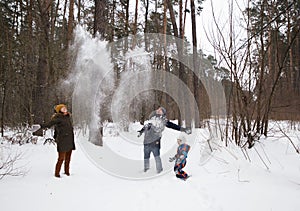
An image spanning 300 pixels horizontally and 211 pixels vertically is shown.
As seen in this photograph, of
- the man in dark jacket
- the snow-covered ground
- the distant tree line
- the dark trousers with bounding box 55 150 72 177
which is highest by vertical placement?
the distant tree line

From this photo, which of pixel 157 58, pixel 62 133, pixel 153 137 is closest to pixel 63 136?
pixel 62 133

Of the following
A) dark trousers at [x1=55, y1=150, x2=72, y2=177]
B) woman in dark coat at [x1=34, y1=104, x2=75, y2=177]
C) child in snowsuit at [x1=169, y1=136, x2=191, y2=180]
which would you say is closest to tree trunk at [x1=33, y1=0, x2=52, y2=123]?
woman in dark coat at [x1=34, y1=104, x2=75, y2=177]

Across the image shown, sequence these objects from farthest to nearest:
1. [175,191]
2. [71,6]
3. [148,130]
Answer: [71,6]
[148,130]
[175,191]

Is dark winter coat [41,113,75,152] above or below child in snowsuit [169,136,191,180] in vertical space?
above

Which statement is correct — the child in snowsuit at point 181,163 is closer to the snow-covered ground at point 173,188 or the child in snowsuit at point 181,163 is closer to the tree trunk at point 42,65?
the snow-covered ground at point 173,188

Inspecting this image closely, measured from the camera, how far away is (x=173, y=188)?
148 inches

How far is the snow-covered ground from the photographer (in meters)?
3.00

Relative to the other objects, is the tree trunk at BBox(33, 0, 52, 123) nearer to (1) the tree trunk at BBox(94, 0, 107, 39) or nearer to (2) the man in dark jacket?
(1) the tree trunk at BBox(94, 0, 107, 39)

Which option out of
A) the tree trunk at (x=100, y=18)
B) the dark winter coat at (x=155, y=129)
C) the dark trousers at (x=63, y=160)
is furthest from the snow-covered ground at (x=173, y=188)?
the tree trunk at (x=100, y=18)

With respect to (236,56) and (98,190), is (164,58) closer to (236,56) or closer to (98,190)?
(236,56)

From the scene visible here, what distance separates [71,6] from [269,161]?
13.2 meters

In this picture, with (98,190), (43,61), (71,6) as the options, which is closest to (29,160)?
(98,190)

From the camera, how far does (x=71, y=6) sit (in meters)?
13.5

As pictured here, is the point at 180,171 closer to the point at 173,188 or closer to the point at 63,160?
the point at 173,188
